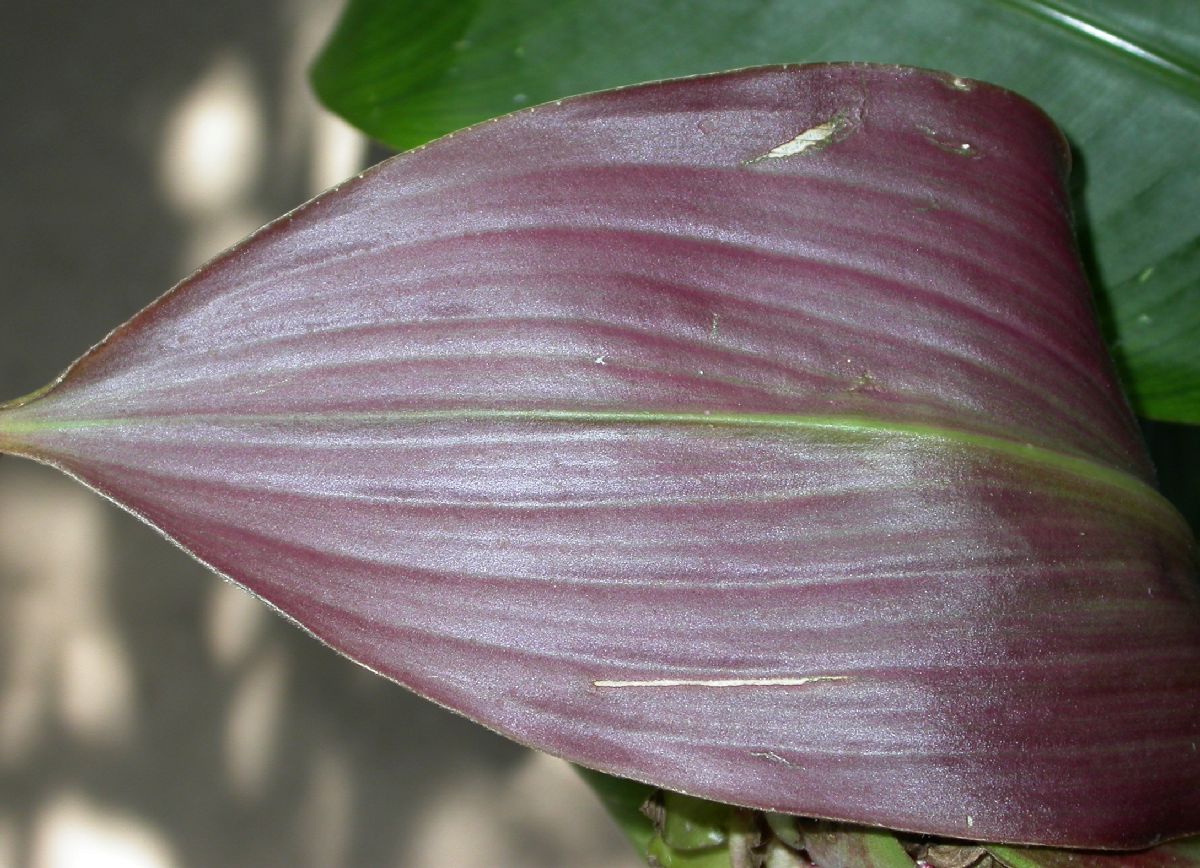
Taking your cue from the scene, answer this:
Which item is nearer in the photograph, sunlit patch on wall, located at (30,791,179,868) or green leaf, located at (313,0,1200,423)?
green leaf, located at (313,0,1200,423)

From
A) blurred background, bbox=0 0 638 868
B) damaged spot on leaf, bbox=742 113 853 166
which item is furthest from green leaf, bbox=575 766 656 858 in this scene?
blurred background, bbox=0 0 638 868

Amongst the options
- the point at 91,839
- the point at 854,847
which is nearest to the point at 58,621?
the point at 91,839

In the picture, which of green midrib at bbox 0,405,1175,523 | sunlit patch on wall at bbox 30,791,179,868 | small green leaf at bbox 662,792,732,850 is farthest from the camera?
sunlit patch on wall at bbox 30,791,179,868

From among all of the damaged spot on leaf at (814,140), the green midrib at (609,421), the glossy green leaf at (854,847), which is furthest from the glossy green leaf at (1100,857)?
the damaged spot on leaf at (814,140)

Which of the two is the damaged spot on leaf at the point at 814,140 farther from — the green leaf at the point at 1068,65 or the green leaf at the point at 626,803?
the green leaf at the point at 626,803

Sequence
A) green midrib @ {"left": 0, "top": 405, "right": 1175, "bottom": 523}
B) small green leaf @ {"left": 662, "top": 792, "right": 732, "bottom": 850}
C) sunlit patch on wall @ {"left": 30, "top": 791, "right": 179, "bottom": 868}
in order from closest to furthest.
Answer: green midrib @ {"left": 0, "top": 405, "right": 1175, "bottom": 523}, small green leaf @ {"left": 662, "top": 792, "right": 732, "bottom": 850}, sunlit patch on wall @ {"left": 30, "top": 791, "right": 179, "bottom": 868}

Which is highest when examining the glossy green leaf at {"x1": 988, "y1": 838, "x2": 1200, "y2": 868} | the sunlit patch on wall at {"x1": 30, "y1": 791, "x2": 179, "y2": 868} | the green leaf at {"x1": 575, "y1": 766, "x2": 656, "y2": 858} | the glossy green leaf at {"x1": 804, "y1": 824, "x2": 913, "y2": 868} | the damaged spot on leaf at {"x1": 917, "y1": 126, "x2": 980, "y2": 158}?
the damaged spot on leaf at {"x1": 917, "y1": 126, "x2": 980, "y2": 158}

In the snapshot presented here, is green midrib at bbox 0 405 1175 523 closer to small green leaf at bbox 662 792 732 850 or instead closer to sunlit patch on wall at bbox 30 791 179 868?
small green leaf at bbox 662 792 732 850

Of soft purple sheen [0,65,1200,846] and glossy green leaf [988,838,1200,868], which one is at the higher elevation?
soft purple sheen [0,65,1200,846]
